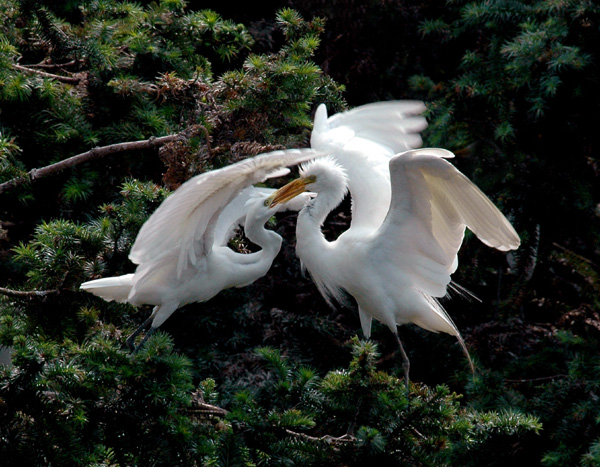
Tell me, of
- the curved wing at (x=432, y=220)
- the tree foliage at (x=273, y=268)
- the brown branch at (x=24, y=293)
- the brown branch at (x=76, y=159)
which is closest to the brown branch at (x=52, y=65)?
the tree foliage at (x=273, y=268)

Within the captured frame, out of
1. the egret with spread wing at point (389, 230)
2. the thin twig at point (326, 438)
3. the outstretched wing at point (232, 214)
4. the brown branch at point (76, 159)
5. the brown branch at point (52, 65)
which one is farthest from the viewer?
the brown branch at point (52, 65)

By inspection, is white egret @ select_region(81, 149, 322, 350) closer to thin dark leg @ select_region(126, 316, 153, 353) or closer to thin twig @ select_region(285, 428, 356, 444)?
thin dark leg @ select_region(126, 316, 153, 353)

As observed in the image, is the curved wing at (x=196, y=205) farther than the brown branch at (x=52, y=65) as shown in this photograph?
No

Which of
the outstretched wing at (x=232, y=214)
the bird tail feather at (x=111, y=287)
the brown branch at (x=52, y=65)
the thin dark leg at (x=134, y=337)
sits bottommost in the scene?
the thin dark leg at (x=134, y=337)

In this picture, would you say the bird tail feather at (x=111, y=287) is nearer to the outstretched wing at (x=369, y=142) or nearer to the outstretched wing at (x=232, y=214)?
the outstretched wing at (x=232, y=214)

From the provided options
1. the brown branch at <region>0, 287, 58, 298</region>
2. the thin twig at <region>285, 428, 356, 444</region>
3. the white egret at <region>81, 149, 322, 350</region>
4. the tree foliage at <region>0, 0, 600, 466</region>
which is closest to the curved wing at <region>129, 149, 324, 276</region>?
the white egret at <region>81, 149, 322, 350</region>

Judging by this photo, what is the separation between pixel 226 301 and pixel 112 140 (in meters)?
1.05

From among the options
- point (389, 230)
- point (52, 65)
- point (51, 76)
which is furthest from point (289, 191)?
point (52, 65)

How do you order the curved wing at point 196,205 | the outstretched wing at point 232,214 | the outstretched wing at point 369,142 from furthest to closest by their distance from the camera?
the outstretched wing at point 369,142 < the outstretched wing at point 232,214 < the curved wing at point 196,205

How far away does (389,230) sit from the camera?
130 inches

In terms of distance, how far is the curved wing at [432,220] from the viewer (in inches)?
115

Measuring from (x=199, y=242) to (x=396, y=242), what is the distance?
0.90 meters

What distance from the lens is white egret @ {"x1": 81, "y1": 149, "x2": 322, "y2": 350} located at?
100 inches

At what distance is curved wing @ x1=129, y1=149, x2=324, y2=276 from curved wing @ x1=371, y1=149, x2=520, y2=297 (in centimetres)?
53
